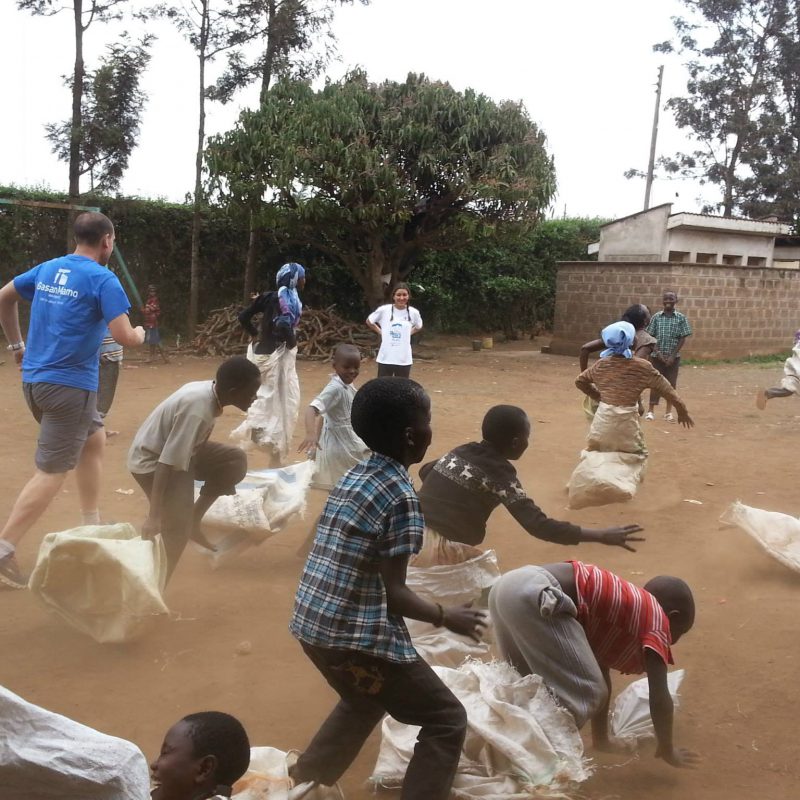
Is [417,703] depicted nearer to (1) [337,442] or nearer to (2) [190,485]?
(2) [190,485]

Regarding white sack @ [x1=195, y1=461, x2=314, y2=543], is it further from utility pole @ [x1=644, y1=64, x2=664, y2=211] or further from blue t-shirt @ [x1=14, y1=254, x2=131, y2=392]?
utility pole @ [x1=644, y1=64, x2=664, y2=211]

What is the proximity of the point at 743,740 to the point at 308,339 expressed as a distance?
13558 mm

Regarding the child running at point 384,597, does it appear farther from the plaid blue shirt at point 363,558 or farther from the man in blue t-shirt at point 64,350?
the man in blue t-shirt at point 64,350

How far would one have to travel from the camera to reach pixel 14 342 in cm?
472

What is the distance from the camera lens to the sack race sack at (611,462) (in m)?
5.58

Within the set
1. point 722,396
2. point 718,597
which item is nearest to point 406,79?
point 722,396

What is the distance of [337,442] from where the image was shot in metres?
5.08

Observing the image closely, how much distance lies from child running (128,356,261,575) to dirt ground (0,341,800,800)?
491 mm

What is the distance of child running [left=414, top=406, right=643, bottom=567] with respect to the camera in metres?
3.27

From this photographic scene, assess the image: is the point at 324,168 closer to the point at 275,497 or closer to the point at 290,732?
the point at 275,497

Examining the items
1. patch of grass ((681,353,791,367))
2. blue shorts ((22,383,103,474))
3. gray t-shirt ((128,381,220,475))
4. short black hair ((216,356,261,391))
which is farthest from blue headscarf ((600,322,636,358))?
patch of grass ((681,353,791,367))

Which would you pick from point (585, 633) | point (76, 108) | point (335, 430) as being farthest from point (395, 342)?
point (76, 108)

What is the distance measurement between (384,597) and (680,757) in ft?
4.22

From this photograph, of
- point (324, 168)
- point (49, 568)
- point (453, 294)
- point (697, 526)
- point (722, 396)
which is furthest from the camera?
point (453, 294)
